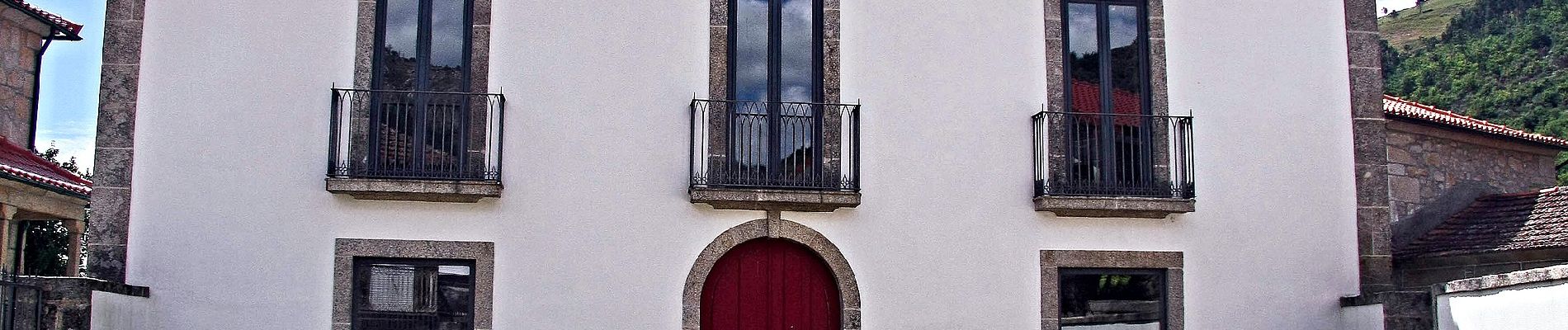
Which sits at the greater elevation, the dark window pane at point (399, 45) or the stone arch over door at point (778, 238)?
the dark window pane at point (399, 45)

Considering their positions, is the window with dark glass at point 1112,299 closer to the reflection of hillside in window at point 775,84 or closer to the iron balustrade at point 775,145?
the iron balustrade at point 775,145

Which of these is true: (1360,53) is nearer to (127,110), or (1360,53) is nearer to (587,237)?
(587,237)

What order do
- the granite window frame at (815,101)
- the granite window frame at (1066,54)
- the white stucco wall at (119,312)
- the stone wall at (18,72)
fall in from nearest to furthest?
the white stucco wall at (119,312)
the granite window frame at (815,101)
the granite window frame at (1066,54)
the stone wall at (18,72)

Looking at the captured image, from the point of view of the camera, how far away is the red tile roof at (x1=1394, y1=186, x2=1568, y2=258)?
39.7 ft

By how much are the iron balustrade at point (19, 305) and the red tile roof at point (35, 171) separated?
14.4 feet

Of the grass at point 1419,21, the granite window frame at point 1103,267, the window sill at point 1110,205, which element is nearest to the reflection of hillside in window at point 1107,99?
the window sill at point 1110,205

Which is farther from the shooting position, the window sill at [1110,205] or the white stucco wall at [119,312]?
the window sill at [1110,205]

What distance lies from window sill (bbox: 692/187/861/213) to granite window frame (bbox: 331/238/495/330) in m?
1.54

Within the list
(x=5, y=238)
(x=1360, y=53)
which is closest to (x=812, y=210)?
(x=1360, y=53)

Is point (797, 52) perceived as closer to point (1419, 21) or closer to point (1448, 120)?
point (1448, 120)

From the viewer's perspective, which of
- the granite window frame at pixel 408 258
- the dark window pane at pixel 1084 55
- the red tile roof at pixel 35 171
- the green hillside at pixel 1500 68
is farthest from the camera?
the green hillside at pixel 1500 68

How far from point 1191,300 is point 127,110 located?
776 cm

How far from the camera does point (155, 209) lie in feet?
37.0

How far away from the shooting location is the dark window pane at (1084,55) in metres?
12.4
